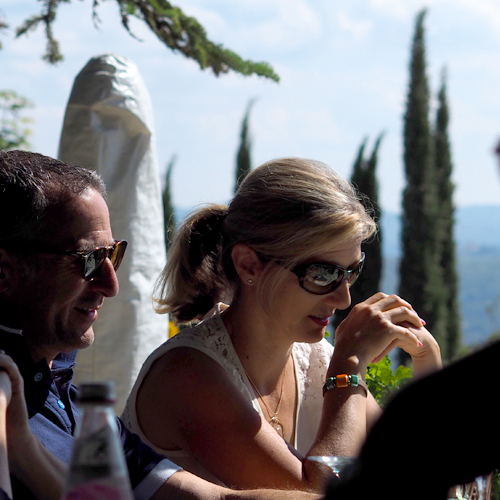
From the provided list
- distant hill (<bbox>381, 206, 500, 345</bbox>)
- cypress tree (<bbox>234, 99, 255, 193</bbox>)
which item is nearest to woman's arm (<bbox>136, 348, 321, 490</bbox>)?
cypress tree (<bbox>234, 99, 255, 193</bbox>)

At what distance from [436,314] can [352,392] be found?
1957 cm

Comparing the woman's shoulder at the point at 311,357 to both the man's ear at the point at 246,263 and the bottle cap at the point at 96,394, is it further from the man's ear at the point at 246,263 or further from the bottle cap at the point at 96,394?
the bottle cap at the point at 96,394

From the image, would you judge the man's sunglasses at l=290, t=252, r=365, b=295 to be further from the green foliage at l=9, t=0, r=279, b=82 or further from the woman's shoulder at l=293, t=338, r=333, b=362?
the green foliage at l=9, t=0, r=279, b=82

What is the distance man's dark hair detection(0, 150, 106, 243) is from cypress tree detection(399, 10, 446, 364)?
19848 mm

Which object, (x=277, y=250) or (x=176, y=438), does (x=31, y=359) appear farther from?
(x=277, y=250)

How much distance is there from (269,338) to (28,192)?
3.80 ft

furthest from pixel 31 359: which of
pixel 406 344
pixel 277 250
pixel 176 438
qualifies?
pixel 406 344

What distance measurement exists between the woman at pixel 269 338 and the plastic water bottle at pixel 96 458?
1244 millimetres

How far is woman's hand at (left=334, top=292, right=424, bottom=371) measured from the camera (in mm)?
2469

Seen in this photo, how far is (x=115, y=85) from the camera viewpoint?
12.5ft

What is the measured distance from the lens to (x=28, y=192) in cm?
197

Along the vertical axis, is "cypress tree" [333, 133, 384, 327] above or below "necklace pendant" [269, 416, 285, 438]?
below

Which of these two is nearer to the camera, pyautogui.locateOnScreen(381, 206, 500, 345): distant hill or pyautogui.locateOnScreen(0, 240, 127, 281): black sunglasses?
pyautogui.locateOnScreen(0, 240, 127, 281): black sunglasses

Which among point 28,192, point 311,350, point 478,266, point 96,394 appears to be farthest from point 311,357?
point 478,266
